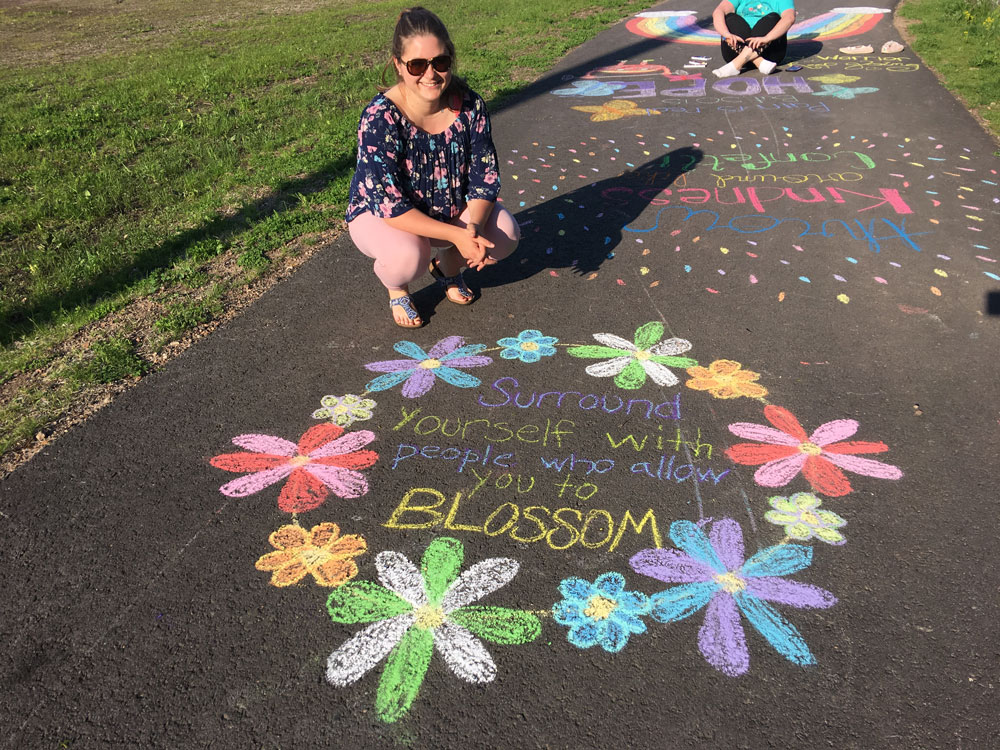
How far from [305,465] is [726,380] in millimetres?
Result: 1832

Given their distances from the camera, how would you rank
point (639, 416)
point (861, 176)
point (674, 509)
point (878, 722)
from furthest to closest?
point (861, 176), point (639, 416), point (674, 509), point (878, 722)

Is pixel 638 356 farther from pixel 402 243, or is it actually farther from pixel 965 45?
pixel 965 45

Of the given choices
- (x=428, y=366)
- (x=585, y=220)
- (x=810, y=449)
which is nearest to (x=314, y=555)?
(x=428, y=366)

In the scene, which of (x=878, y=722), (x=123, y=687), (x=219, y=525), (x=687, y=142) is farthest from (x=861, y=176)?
(x=123, y=687)

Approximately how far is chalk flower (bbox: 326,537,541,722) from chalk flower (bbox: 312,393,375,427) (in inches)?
32.5

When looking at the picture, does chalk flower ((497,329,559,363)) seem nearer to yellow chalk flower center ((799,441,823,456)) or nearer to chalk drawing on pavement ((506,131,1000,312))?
chalk drawing on pavement ((506,131,1000,312))

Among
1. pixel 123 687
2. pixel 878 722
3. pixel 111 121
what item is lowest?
pixel 878 722

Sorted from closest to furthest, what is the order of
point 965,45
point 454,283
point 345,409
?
point 345,409
point 454,283
point 965,45

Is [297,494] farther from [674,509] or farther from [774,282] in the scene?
[774,282]

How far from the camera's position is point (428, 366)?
338 cm

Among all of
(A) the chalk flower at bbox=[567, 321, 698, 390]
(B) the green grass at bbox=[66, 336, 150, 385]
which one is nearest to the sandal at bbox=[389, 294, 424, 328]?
(A) the chalk flower at bbox=[567, 321, 698, 390]

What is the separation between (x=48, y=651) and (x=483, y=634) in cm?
128

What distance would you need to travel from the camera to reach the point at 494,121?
7223mm

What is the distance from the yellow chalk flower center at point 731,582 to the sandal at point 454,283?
2.16 m
